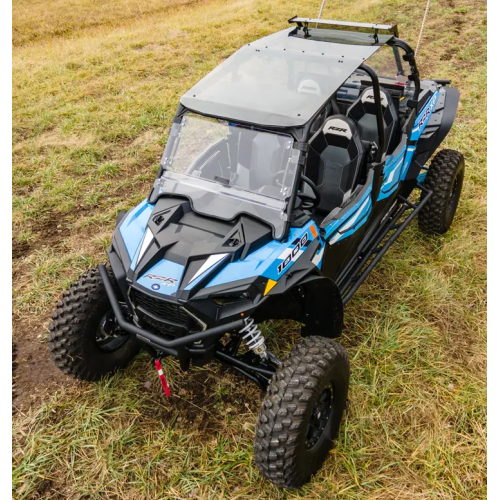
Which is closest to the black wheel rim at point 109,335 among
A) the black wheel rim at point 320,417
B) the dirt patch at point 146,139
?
the black wheel rim at point 320,417

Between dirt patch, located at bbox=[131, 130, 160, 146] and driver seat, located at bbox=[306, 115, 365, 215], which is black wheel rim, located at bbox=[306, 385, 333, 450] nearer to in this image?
driver seat, located at bbox=[306, 115, 365, 215]

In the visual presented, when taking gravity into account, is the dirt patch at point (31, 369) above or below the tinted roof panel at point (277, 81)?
below

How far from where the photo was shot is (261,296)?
99.3 inches

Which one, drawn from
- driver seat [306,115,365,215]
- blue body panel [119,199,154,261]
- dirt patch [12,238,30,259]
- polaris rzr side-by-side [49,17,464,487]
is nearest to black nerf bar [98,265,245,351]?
polaris rzr side-by-side [49,17,464,487]

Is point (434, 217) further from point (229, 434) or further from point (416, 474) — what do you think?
point (229, 434)

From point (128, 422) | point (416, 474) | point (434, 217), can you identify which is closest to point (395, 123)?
point (434, 217)

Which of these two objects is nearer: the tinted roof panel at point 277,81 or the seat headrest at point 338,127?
the tinted roof panel at point 277,81

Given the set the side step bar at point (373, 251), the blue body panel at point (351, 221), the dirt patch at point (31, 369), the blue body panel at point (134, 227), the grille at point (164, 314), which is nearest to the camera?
the grille at point (164, 314)

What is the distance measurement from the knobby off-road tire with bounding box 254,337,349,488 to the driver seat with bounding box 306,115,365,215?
4.28 ft

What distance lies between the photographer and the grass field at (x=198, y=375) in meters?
2.81

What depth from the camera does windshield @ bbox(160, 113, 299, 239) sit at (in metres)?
2.81

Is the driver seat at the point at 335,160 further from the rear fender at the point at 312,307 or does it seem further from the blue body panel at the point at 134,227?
the blue body panel at the point at 134,227

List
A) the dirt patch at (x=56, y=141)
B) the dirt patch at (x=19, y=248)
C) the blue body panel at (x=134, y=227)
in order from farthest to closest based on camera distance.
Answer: the dirt patch at (x=56, y=141) < the dirt patch at (x=19, y=248) < the blue body panel at (x=134, y=227)

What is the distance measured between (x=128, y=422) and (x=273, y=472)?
3.75ft
